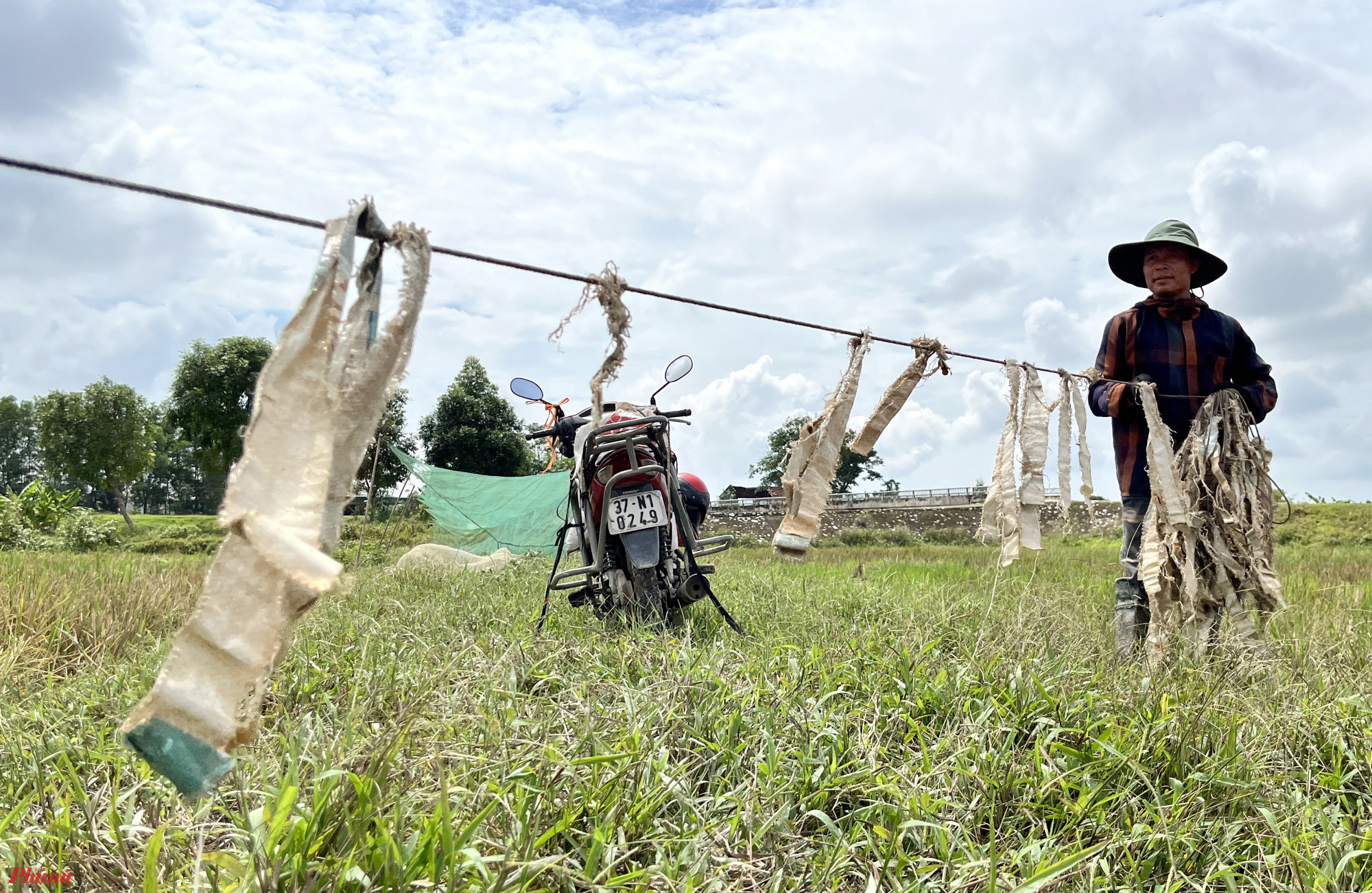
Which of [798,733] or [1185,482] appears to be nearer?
[798,733]

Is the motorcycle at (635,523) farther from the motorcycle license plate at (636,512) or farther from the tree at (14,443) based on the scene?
the tree at (14,443)

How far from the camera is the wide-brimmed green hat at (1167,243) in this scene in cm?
411

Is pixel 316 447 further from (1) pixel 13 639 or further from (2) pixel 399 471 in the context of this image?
(2) pixel 399 471

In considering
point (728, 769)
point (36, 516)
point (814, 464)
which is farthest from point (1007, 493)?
point (36, 516)

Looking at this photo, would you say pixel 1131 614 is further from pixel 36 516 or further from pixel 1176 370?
pixel 36 516

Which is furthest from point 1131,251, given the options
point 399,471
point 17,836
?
point 399,471

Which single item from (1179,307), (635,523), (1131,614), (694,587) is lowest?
(1131,614)

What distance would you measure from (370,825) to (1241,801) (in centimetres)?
237

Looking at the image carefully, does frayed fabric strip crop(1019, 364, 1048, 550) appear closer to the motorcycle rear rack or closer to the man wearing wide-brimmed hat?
the man wearing wide-brimmed hat

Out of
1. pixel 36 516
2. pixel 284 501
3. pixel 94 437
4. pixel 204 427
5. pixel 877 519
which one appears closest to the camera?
pixel 284 501

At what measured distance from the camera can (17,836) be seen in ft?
6.25

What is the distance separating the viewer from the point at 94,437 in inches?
1612

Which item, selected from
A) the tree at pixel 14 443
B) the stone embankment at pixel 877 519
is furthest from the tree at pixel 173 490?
the stone embankment at pixel 877 519

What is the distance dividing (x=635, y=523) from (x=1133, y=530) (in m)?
2.59
